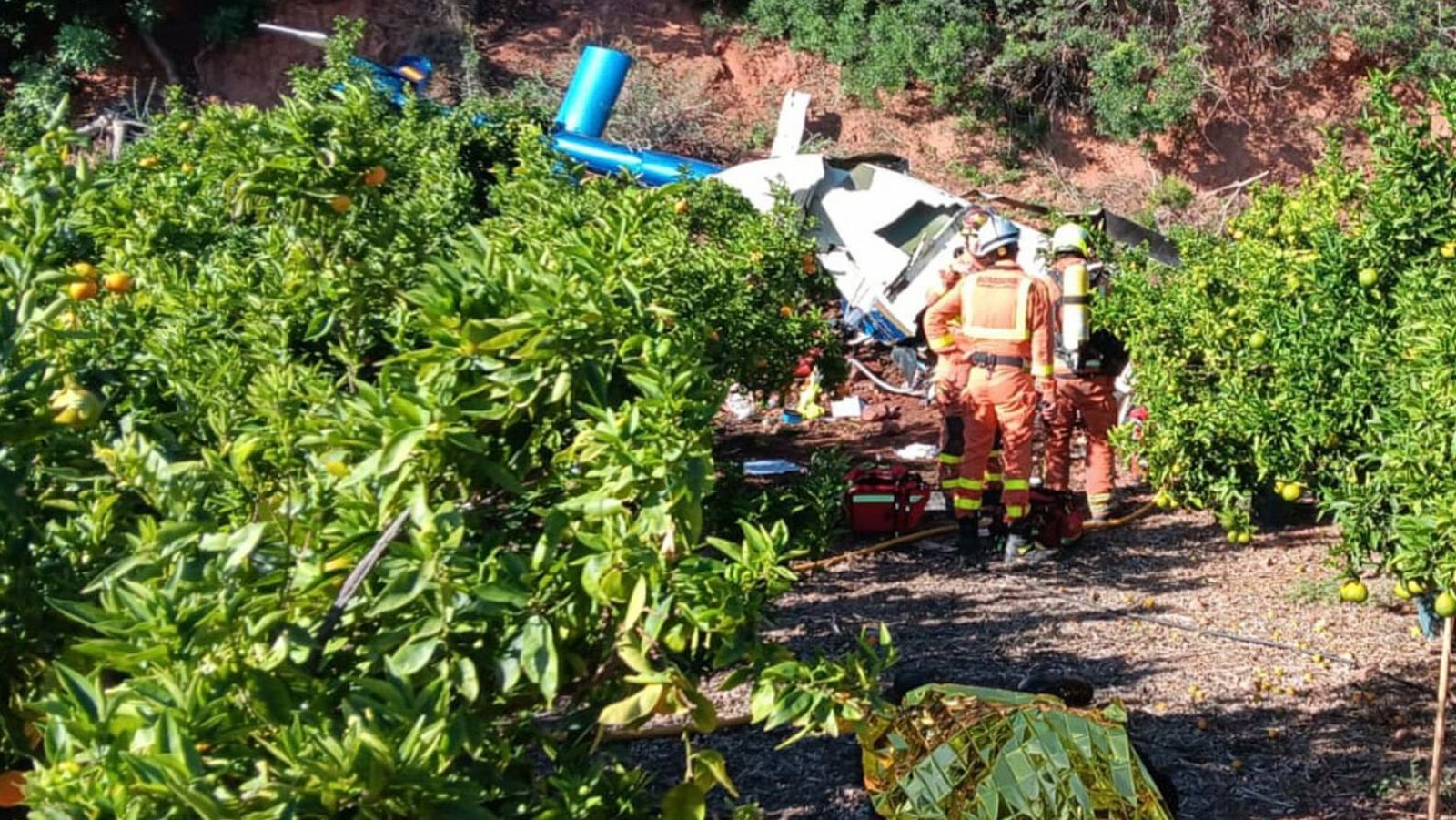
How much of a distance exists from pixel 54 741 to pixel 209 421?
133cm

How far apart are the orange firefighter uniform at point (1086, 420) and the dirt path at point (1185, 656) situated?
31 cm

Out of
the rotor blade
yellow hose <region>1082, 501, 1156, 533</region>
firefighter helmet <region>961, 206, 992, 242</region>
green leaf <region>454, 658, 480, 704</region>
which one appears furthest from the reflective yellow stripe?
the rotor blade

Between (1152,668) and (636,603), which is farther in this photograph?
(1152,668)

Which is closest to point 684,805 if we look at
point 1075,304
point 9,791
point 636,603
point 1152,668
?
point 636,603

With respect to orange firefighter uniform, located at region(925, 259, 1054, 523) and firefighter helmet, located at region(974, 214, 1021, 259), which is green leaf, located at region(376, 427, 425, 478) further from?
firefighter helmet, located at region(974, 214, 1021, 259)

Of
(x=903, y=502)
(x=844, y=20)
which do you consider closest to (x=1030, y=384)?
(x=903, y=502)

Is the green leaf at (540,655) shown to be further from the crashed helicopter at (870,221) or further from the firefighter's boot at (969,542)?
the crashed helicopter at (870,221)

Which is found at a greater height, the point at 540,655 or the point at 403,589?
the point at 403,589

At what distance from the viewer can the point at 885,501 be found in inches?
317

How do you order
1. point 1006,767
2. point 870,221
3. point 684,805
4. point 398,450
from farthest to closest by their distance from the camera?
point 870,221 → point 1006,767 → point 684,805 → point 398,450

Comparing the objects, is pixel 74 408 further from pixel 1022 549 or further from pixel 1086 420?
pixel 1086 420

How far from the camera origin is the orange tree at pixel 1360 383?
12.3 ft

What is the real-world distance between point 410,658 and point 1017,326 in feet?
18.9

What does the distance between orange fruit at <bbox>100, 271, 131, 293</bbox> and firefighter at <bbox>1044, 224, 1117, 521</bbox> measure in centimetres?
521
